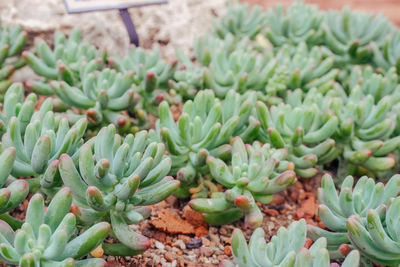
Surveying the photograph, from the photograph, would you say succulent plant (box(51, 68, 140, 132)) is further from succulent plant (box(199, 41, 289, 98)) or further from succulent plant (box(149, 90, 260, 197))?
succulent plant (box(199, 41, 289, 98))

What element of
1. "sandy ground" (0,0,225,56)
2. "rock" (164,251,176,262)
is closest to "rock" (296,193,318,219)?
"rock" (164,251,176,262)

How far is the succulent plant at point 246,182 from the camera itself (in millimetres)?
1370

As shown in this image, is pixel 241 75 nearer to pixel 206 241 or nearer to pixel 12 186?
pixel 206 241

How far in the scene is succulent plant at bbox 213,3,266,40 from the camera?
8.25 feet

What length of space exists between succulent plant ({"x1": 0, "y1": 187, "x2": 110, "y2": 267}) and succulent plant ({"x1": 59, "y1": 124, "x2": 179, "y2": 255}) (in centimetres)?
8

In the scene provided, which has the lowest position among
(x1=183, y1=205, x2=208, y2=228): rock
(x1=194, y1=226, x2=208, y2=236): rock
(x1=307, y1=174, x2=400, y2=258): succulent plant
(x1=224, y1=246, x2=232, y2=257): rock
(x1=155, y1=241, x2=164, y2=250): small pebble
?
(x1=224, y1=246, x2=232, y2=257): rock

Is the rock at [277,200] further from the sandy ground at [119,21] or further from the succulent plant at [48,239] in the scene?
the sandy ground at [119,21]

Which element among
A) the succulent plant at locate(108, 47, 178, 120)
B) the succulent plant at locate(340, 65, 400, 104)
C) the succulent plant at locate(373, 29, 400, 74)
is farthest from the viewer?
the succulent plant at locate(373, 29, 400, 74)

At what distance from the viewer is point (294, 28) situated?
2.46 m

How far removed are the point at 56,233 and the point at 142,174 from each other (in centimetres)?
28

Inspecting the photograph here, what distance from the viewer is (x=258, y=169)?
141 centimetres

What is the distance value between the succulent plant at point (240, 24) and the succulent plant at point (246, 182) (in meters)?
1.20

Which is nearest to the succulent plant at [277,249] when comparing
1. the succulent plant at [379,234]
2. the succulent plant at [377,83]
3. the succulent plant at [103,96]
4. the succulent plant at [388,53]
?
the succulent plant at [379,234]

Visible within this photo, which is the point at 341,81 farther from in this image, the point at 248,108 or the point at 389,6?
the point at 389,6
